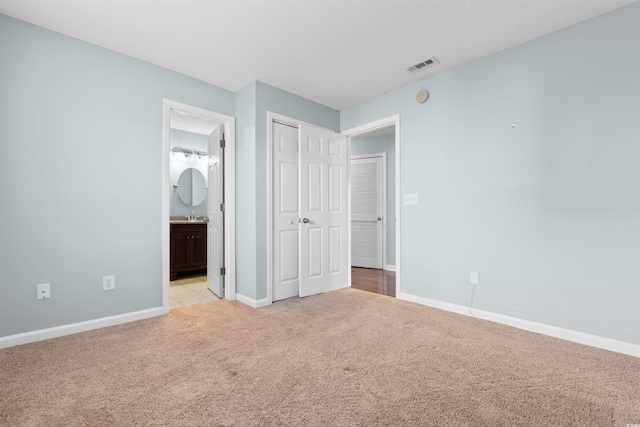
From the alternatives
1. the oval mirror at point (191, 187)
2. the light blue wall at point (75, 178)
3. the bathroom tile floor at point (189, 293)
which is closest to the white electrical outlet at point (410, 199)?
the bathroom tile floor at point (189, 293)

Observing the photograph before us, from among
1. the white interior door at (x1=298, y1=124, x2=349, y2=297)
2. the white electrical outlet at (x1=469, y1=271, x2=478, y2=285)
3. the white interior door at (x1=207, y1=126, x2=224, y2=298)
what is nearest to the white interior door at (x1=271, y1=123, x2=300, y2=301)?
the white interior door at (x1=298, y1=124, x2=349, y2=297)

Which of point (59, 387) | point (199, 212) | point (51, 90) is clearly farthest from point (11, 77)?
point (199, 212)

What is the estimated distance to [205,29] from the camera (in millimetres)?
2299

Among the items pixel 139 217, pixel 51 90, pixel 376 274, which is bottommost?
pixel 376 274

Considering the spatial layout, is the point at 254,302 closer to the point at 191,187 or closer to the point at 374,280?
the point at 374,280

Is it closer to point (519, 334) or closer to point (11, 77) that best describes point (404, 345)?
point (519, 334)

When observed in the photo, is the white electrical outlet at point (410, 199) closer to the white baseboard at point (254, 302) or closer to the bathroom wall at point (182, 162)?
the white baseboard at point (254, 302)

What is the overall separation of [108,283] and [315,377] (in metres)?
2.09

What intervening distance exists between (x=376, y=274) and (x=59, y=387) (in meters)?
4.07

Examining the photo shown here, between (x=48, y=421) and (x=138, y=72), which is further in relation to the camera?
(x=138, y=72)

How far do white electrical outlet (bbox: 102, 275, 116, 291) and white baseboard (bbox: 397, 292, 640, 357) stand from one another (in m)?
3.10

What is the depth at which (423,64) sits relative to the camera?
2.86 metres

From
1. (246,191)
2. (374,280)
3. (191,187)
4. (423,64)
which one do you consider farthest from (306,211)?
(191,187)

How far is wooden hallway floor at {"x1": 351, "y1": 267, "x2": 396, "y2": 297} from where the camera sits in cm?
382
